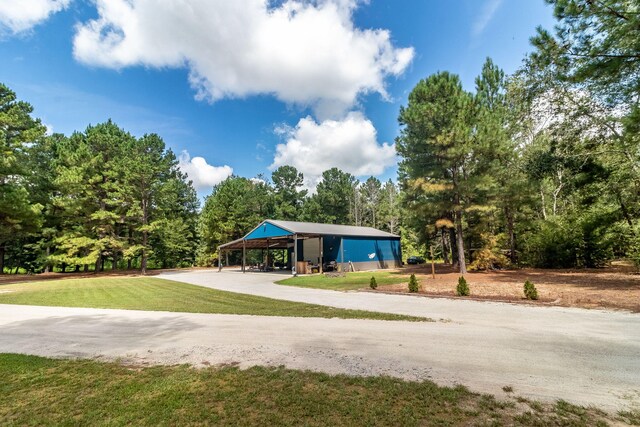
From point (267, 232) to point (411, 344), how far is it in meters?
20.9

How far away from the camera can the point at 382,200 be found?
59.9 metres

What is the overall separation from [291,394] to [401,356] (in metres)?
2.18

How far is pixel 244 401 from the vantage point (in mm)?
3578

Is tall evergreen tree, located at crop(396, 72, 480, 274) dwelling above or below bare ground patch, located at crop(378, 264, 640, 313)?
above

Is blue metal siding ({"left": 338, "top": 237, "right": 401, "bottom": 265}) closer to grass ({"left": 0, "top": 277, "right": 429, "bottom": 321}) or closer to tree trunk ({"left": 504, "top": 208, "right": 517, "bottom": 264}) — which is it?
tree trunk ({"left": 504, "top": 208, "right": 517, "bottom": 264})

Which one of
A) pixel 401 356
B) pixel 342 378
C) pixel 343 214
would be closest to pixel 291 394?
pixel 342 378

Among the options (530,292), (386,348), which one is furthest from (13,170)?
(530,292)

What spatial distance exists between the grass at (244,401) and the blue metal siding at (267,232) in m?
19.1

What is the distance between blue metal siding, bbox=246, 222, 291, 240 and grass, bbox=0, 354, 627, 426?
19.1 metres

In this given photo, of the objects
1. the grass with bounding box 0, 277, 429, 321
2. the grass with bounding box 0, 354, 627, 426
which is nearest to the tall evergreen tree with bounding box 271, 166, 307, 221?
the grass with bounding box 0, 277, 429, 321

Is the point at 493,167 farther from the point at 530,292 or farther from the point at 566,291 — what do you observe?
the point at 530,292

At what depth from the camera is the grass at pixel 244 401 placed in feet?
10.4

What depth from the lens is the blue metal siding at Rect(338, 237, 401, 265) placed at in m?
26.8

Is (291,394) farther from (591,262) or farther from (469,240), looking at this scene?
(591,262)
